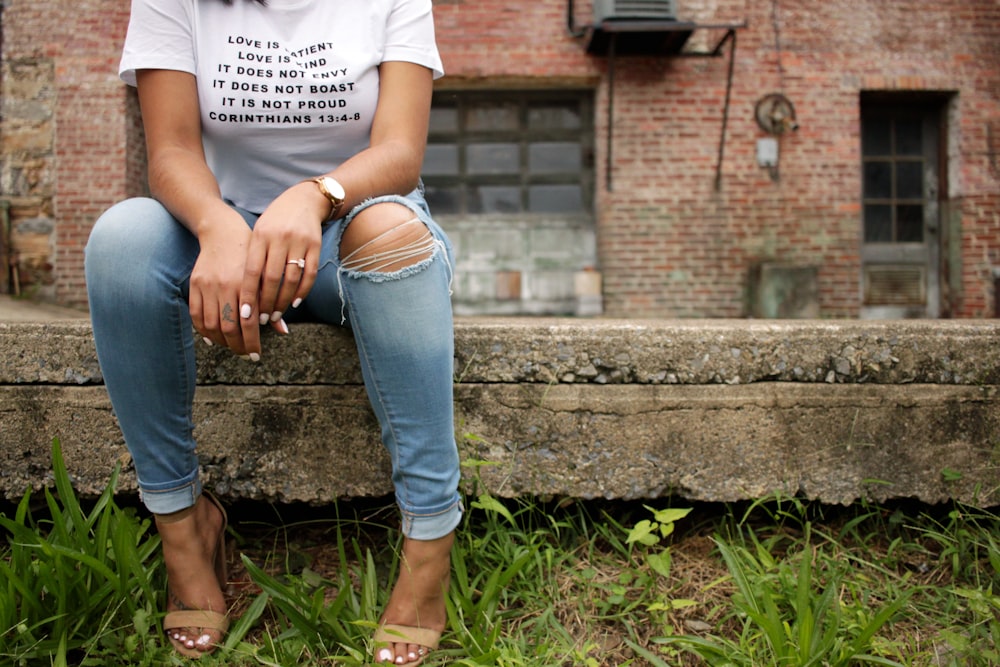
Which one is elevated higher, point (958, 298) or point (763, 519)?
point (958, 298)

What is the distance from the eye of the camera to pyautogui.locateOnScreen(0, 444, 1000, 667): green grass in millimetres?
1240

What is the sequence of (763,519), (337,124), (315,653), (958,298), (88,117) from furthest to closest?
1. (958,298)
2. (88,117)
3. (763,519)
4. (337,124)
5. (315,653)

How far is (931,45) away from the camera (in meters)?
5.75

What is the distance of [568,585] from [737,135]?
524 cm

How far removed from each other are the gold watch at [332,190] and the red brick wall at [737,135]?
4825 mm

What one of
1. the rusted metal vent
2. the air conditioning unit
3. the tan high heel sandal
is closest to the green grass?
the tan high heel sandal

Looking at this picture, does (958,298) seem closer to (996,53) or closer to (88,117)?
(996,53)

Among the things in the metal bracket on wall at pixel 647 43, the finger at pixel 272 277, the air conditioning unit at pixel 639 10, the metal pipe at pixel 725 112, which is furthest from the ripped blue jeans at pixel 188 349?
the metal pipe at pixel 725 112

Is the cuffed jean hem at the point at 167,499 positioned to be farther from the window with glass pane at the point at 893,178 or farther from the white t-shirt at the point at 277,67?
the window with glass pane at the point at 893,178

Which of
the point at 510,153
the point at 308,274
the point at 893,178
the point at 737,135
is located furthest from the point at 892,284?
the point at 308,274

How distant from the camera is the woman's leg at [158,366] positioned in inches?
44.9

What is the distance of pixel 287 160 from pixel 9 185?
568 centimetres

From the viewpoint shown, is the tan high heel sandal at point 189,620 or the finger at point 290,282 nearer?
the finger at point 290,282

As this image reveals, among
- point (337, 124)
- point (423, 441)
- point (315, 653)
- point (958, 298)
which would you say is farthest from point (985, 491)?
point (958, 298)
